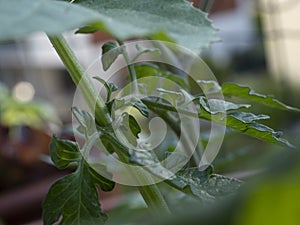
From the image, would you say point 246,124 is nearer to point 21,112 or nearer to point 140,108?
point 140,108

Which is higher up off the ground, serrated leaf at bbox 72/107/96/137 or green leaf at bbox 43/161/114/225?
serrated leaf at bbox 72/107/96/137

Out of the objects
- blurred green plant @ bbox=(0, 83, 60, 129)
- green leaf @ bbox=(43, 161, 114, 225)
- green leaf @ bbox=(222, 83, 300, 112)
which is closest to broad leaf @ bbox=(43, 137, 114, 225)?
green leaf @ bbox=(43, 161, 114, 225)

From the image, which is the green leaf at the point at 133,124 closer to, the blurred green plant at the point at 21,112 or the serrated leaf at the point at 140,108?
the serrated leaf at the point at 140,108

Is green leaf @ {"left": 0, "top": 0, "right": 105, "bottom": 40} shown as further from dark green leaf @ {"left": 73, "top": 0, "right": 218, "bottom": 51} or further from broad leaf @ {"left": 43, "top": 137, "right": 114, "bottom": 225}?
broad leaf @ {"left": 43, "top": 137, "right": 114, "bottom": 225}

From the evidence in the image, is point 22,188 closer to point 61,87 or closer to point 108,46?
point 108,46

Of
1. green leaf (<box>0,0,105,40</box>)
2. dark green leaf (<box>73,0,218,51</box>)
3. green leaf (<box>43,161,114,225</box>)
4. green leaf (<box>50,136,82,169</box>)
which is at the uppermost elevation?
green leaf (<box>0,0,105,40</box>)

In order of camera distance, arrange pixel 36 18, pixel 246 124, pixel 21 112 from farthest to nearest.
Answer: pixel 21 112 → pixel 246 124 → pixel 36 18

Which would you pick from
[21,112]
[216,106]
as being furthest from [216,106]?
[21,112]

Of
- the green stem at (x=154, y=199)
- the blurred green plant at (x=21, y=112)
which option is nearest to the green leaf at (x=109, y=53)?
the green stem at (x=154, y=199)
